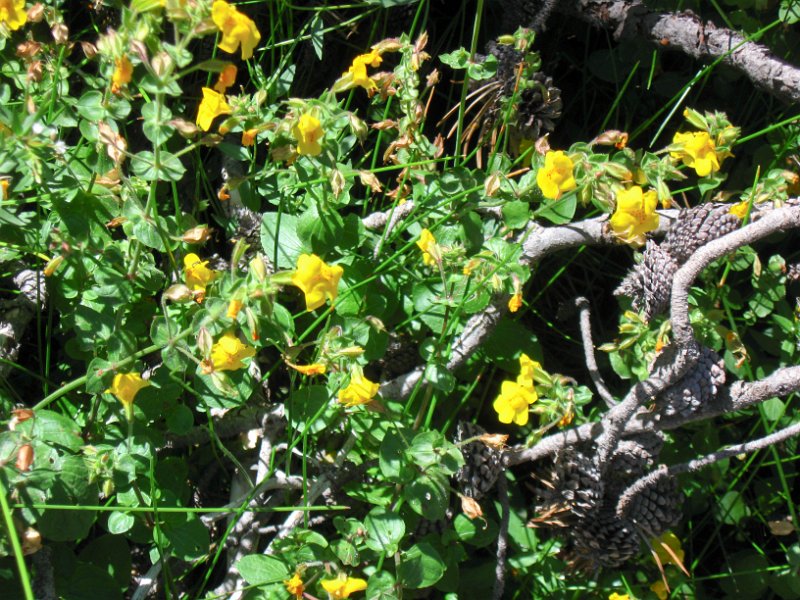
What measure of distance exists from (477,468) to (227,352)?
2.16 feet

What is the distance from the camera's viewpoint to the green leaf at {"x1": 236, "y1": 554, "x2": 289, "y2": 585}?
139cm

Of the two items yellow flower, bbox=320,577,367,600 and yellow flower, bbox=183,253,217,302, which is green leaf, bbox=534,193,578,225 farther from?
yellow flower, bbox=320,577,367,600

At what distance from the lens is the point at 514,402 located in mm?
1513

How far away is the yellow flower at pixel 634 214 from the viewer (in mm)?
1347

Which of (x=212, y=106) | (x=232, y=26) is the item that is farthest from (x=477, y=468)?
(x=232, y=26)

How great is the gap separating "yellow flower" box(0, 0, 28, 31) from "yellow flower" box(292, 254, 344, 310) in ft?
2.13

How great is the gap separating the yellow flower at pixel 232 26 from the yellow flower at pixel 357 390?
1.76 feet

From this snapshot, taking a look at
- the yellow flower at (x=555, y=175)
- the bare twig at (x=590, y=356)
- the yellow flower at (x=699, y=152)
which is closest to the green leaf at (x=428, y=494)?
the bare twig at (x=590, y=356)

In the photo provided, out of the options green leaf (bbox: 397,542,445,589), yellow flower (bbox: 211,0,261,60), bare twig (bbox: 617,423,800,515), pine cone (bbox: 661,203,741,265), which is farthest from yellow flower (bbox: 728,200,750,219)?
yellow flower (bbox: 211,0,261,60)

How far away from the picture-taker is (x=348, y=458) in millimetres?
1570

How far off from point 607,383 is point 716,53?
83 cm

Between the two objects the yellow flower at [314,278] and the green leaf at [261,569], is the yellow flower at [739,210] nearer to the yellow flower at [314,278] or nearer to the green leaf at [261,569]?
the yellow flower at [314,278]

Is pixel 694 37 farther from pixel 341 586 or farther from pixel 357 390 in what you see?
pixel 341 586

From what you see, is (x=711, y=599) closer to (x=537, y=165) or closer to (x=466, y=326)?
(x=466, y=326)
